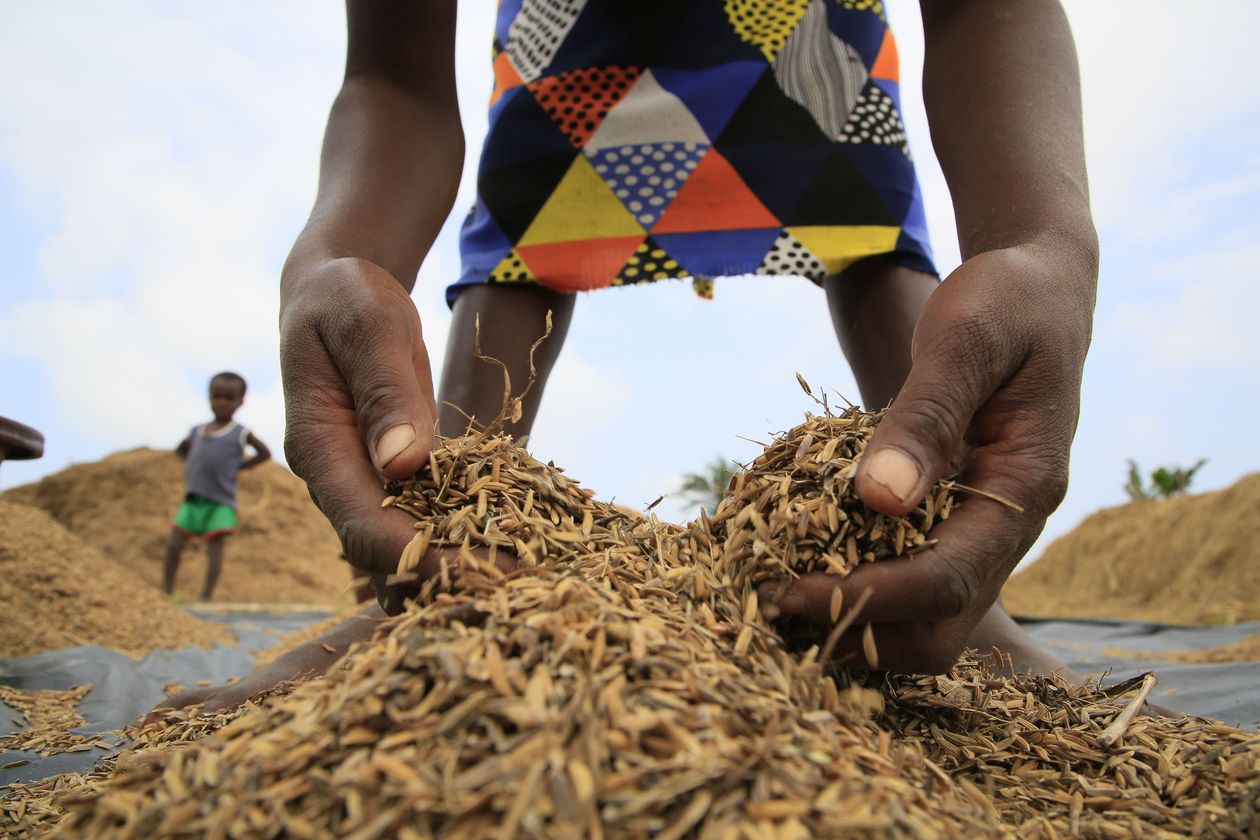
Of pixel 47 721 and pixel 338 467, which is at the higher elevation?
pixel 338 467

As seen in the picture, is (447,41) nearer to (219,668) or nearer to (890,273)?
(890,273)

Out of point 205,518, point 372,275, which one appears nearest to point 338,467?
point 372,275

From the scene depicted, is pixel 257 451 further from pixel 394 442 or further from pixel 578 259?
pixel 394 442

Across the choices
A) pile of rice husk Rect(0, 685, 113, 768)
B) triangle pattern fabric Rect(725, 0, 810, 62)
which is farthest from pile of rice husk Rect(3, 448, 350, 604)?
triangle pattern fabric Rect(725, 0, 810, 62)

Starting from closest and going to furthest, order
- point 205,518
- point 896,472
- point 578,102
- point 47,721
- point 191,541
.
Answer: point 896,472 < point 47,721 < point 578,102 < point 205,518 < point 191,541

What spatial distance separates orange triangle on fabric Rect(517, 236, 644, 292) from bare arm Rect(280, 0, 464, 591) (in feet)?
1.45

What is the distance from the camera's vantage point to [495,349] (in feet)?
9.10

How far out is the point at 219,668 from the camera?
12.8ft

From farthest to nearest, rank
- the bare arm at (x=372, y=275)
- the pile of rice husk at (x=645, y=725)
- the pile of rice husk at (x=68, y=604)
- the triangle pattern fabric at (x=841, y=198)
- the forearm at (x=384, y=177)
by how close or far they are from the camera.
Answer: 1. the pile of rice husk at (x=68, y=604)
2. the triangle pattern fabric at (x=841, y=198)
3. the forearm at (x=384, y=177)
4. the bare arm at (x=372, y=275)
5. the pile of rice husk at (x=645, y=725)

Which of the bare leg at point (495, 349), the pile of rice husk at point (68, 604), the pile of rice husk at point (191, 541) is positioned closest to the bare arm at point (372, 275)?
the bare leg at point (495, 349)

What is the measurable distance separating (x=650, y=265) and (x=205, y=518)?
8.17m

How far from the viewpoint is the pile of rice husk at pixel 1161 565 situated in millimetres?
10578

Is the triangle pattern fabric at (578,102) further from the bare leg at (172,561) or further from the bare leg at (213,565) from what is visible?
the bare leg at (172,561)

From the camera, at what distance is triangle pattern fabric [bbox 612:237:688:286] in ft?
9.30
